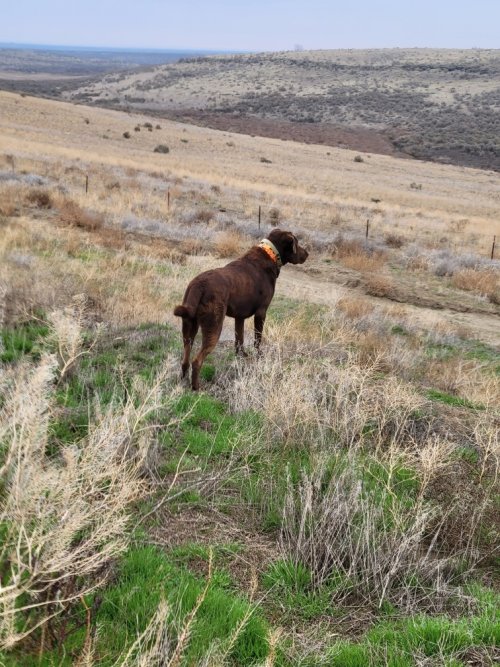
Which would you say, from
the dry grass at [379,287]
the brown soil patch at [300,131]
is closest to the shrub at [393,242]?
the dry grass at [379,287]

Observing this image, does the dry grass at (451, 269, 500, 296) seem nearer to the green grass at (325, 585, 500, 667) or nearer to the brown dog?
the brown dog

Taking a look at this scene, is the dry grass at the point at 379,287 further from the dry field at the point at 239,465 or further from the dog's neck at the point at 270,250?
the dog's neck at the point at 270,250

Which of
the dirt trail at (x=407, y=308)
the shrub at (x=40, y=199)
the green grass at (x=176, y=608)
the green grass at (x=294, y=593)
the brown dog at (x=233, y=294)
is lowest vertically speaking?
the dirt trail at (x=407, y=308)

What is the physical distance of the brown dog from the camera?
590cm

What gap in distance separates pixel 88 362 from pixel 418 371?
428 cm

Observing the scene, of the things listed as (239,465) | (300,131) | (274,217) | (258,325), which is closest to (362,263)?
(274,217)

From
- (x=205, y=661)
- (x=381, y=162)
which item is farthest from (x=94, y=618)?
(x=381, y=162)

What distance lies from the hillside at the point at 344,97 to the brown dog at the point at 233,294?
48.3 m

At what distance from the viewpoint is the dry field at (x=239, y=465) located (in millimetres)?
2746

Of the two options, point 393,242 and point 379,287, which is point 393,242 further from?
point 379,287

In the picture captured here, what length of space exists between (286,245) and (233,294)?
136cm

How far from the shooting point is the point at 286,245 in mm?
7363

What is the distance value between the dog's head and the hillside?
157 feet

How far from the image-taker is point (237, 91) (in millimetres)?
87062
